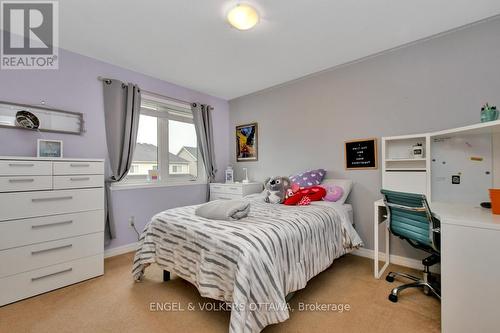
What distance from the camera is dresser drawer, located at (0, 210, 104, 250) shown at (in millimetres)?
1771

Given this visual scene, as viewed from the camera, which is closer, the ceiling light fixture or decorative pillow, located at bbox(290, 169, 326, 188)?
the ceiling light fixture

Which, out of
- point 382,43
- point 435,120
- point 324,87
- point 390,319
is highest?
point 382,43

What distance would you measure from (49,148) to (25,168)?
0.45 metres

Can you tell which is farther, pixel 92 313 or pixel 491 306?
pixel 92 313

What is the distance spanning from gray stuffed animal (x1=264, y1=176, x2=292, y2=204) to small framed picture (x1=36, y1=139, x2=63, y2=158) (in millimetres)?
2374

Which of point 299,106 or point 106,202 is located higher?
point 299,106

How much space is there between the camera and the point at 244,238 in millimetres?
1392

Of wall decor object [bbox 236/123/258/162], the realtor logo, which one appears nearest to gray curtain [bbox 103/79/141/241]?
the realtor logo

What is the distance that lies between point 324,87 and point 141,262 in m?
3.08

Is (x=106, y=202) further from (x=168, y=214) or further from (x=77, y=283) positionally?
(x=168, y=214)

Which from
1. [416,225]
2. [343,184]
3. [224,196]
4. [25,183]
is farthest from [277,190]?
[25,183]

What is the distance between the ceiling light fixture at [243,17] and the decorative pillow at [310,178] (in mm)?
1883

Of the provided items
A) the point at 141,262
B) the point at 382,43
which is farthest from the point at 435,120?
the point at 141,262

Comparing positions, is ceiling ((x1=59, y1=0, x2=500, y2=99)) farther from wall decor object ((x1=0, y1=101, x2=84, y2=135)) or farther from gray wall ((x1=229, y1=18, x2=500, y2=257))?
wall decor object ((x1=0, y1=101, x2=84, y2=135))
